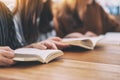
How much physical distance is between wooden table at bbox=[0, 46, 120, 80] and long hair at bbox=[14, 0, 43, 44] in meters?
0.35

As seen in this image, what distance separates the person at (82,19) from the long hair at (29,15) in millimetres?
209

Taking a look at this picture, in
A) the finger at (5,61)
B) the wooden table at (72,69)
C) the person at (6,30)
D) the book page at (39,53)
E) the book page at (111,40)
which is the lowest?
the book page at (111,40)

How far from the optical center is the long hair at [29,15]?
4.46ft

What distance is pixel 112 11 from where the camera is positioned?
1.86 metres

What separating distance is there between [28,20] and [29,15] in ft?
0.09

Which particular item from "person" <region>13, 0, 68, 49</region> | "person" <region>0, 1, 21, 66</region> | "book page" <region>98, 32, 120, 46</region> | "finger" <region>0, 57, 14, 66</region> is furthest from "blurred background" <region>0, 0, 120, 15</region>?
"finger" <region>0, 57, 14, 66</region>

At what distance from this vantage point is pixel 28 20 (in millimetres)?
1420

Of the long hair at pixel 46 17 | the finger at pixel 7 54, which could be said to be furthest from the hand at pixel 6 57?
the long hair at pixel 46 17

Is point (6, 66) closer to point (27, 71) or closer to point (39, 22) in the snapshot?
point (27, 71)

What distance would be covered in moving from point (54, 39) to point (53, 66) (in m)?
0.33

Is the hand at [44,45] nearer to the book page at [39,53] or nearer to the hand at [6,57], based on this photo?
the book page at [39,53]

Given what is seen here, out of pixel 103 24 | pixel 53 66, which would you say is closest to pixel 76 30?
pixel 103 24

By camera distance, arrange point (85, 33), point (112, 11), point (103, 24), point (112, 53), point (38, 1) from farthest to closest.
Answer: point (112, 11)
point (103, 24)
point (85, 33)
point (38, 1)
point (112, 53)

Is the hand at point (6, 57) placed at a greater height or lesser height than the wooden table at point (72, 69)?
greater
